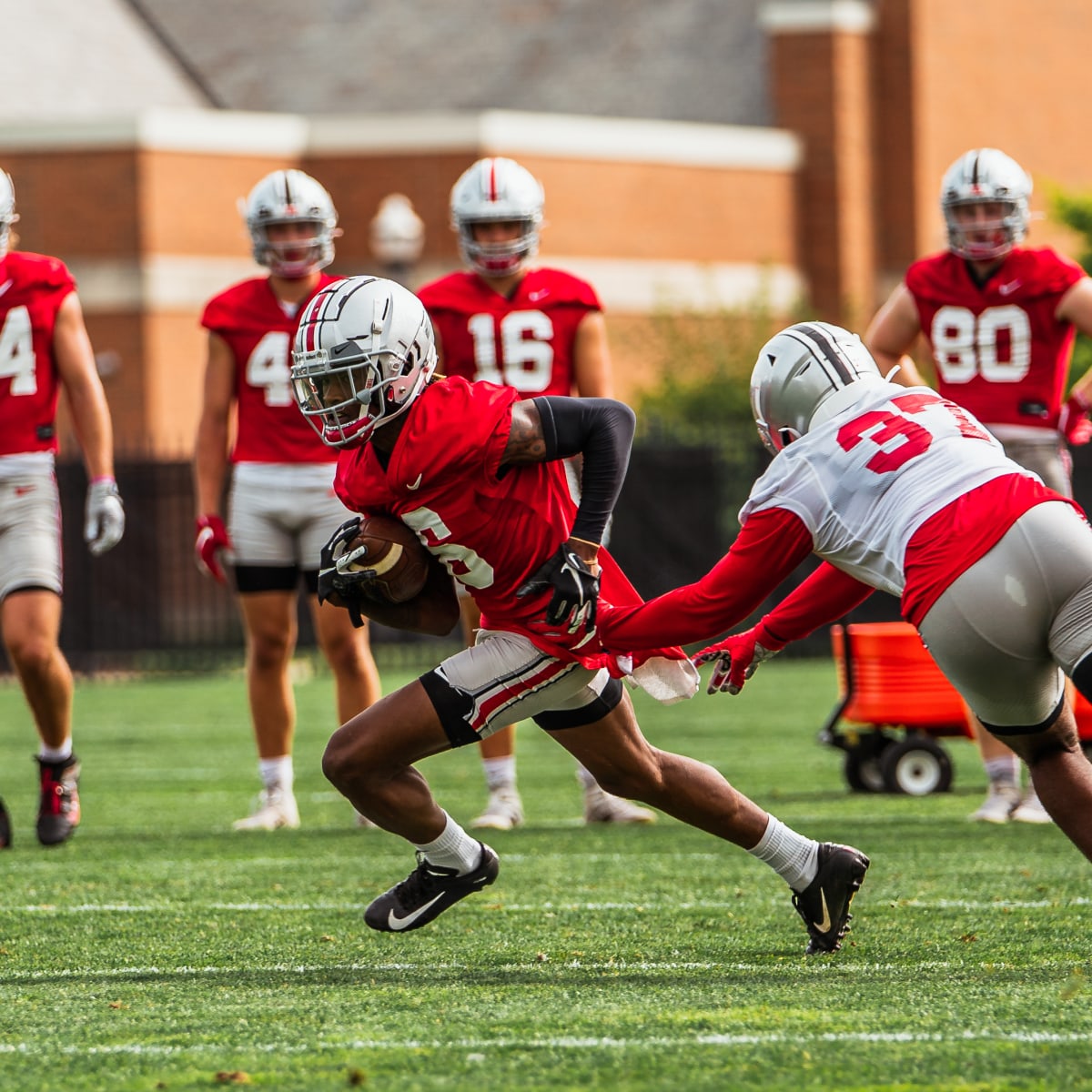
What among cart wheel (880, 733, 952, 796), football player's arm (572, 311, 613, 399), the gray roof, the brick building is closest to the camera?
football player's arm (572, 311, 613, 399)

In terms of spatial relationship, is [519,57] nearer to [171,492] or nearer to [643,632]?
[171,492]

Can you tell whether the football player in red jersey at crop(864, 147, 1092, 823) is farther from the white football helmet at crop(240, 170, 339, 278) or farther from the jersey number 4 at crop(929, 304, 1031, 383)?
the white football helmet at crop(240, 170, 339, 278)

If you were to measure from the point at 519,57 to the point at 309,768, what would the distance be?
24.7 metres

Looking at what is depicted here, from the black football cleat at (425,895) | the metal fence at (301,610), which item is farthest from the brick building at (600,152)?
the black football cleat at (425,895)

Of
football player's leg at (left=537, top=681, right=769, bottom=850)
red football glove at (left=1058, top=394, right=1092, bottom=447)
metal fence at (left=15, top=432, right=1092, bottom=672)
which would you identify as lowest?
metal fence at (left=15, top=432, right=1092, bottom=672)

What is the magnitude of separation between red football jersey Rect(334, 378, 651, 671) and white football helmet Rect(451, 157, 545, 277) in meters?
2.36

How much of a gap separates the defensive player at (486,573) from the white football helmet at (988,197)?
255cm

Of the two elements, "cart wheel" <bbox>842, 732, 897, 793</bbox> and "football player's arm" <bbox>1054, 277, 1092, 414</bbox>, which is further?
"cart wheel" <bbox>842, 732, 897, 793</bbox>

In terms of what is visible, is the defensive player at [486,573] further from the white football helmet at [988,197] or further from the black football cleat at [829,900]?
the white football helmet at [988,197]

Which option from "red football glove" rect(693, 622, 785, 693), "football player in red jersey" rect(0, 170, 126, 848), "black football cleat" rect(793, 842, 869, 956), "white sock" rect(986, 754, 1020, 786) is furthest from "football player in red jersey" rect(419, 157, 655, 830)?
"black football cleat" rect(793, 842, 869, 956)

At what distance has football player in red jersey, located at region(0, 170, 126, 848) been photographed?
291 inches

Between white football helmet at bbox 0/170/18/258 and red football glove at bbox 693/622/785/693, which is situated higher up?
white football helmet at bbox 0/170/18/258

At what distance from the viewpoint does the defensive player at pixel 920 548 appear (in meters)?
4.54

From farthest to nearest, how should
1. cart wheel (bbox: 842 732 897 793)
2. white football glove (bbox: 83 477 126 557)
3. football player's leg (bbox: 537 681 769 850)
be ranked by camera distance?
cart wheel (bbox: 842 732 897 793) → white football glove (bbox: 83 477 126 557) → football player's leg (bbox: 537 681 769 850)
